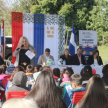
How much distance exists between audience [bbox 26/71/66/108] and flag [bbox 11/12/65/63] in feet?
19.2

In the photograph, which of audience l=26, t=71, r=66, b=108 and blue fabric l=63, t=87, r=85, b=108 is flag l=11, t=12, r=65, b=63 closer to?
blue fabric l=63, t=87, r=85, b=108

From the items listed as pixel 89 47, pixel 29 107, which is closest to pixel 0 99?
pixel 29 107

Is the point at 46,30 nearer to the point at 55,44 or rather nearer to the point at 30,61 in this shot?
the point at 55,44

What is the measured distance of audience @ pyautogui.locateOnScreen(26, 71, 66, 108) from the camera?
1.98 meters

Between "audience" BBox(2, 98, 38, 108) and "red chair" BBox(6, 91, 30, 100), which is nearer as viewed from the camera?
"audience" BBox(2, 98, 38, 108)

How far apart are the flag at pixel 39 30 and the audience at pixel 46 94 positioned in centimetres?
584

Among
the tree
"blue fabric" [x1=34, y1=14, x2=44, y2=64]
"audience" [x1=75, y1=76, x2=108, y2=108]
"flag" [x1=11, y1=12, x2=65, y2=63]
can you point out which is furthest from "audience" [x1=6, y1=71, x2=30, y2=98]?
the tree

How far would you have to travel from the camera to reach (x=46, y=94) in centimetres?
200

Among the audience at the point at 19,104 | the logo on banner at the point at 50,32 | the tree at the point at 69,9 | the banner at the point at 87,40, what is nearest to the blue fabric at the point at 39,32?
the logo on banner at the point at 50,32

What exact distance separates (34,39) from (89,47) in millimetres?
2666

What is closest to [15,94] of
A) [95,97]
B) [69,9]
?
[95,97]

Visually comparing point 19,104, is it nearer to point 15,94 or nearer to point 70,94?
point 15,94

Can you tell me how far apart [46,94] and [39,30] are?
6191 millimetres

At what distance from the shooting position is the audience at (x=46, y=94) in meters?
1.98
